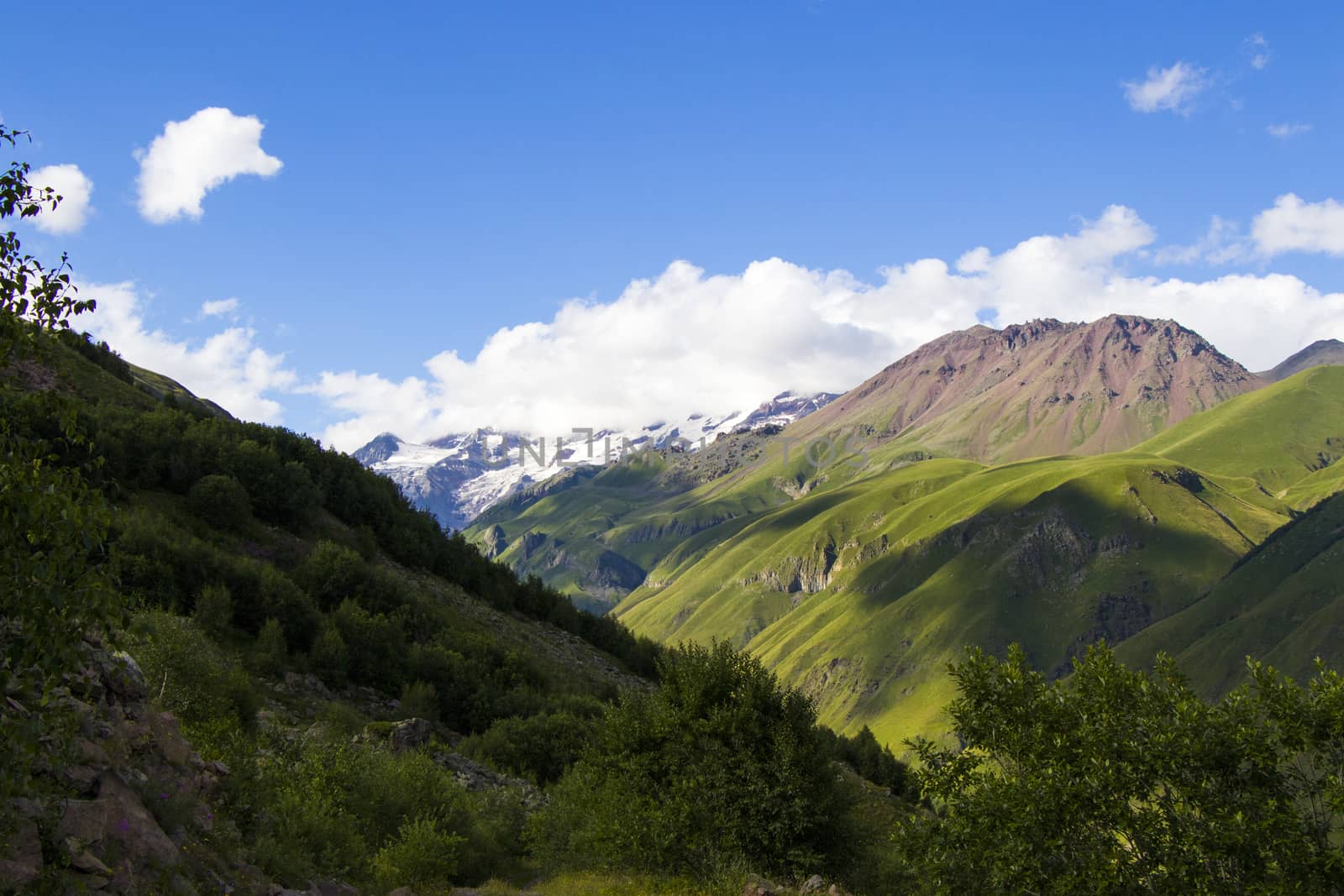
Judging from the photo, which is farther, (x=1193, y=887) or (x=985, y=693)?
(x=985, y=693)

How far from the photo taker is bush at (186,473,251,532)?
45.0 meters

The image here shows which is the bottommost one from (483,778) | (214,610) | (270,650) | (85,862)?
(483,778)

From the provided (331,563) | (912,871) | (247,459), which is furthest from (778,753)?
(247,459)

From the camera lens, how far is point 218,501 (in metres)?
45.1

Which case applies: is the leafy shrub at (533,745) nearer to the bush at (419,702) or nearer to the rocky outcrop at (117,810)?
the bush at (419,702)

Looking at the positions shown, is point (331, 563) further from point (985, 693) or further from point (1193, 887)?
point (1193, 887)

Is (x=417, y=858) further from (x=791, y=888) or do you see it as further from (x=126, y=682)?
(x=791, y=888)

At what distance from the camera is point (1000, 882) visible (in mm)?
20516

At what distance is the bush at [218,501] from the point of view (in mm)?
44969

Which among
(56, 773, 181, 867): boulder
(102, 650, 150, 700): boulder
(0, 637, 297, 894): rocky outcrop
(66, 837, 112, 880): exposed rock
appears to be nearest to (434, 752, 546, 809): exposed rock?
(0, 637, 297, 894): rocky outcrop

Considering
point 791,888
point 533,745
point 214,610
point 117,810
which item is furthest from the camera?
point 533,745

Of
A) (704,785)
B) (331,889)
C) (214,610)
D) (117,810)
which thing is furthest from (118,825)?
(214,610)

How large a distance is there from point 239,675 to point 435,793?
6.49 m

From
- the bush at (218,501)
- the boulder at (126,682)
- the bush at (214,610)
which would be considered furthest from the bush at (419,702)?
the boulder at (126,682)
